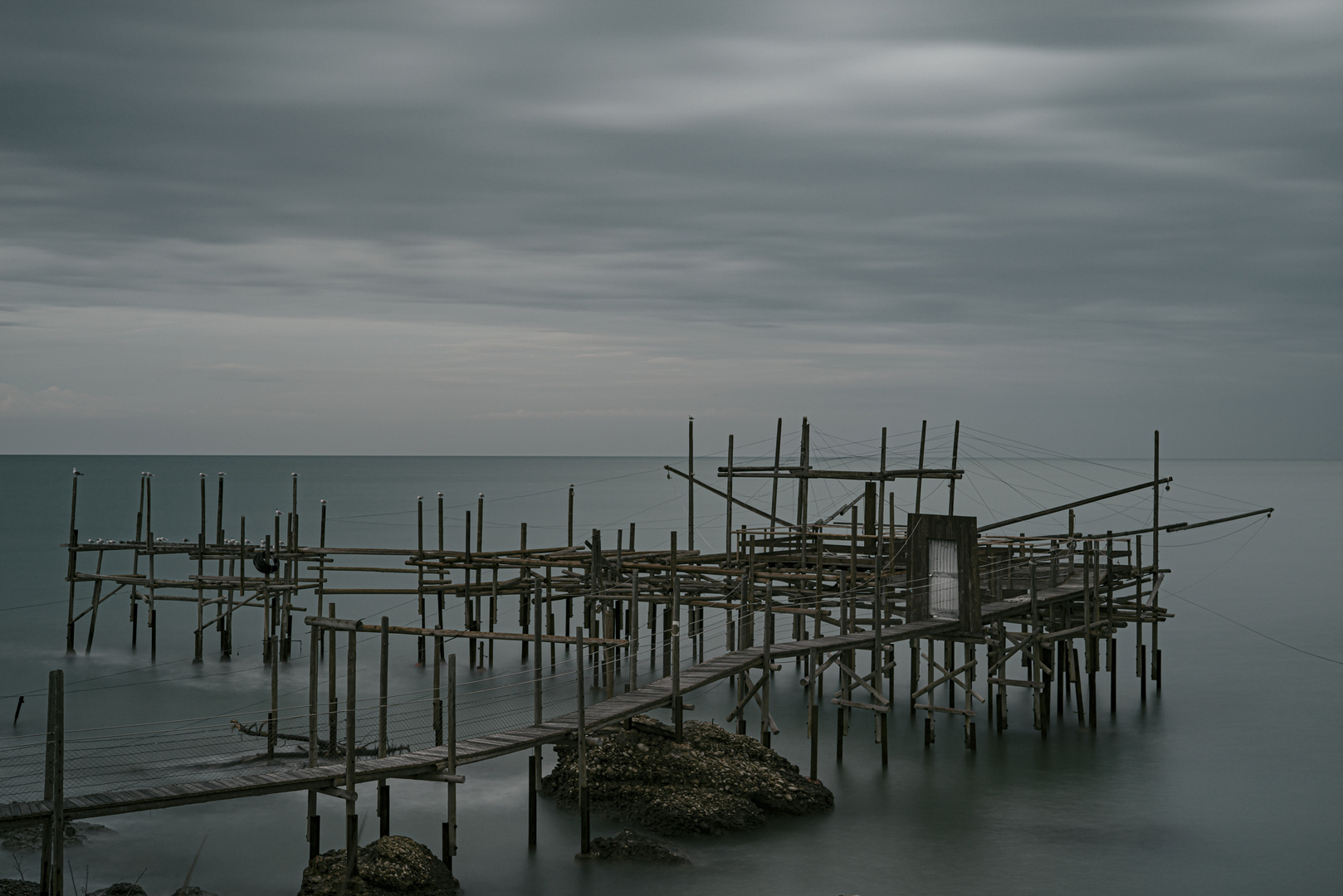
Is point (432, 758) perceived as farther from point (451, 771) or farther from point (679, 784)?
point (679, 784)

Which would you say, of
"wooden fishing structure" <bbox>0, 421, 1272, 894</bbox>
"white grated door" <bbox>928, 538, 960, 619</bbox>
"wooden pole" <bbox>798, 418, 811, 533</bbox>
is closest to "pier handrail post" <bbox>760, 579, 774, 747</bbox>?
"wooden fishing structure" <bbox>0, 421, 1272, 894</bbox>

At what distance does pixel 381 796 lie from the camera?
53.3ft

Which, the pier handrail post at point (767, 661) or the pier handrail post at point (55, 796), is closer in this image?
the pier handrail post at point (55, 796)

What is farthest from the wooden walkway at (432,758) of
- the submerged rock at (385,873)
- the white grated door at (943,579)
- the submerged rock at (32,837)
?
the submerged rock at (32,837)

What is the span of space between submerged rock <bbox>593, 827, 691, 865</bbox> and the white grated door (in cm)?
928

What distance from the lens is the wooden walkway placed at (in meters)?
13.6

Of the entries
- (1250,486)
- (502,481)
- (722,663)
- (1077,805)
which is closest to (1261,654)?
(1077,805)

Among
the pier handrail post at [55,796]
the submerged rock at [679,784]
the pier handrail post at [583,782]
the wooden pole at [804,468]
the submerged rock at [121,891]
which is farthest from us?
the wooden pole at [804,468]

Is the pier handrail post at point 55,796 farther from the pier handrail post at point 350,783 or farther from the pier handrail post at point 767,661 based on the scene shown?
the pier handrail post at point 767,661

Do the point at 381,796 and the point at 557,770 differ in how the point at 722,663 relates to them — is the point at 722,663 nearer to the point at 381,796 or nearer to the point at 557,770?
the point at 557,770

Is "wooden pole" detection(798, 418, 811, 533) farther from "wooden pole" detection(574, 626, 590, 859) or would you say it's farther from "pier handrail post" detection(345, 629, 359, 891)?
"pier handrail post" detection(345, 629, 359, 891)

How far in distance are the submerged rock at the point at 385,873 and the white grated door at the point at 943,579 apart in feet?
39.8

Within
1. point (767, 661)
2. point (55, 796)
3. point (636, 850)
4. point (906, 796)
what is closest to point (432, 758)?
point (636, 850)

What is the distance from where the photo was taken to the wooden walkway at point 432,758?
536 inches
